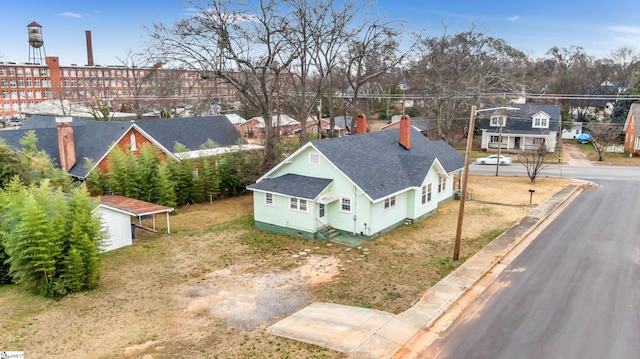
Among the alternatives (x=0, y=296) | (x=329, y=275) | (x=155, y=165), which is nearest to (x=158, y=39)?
(x=155, y=165)

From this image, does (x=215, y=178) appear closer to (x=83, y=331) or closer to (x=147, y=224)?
(x=147, y=224)

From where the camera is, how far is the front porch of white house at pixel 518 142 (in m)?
57.4

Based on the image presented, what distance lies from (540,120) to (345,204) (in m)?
43.8

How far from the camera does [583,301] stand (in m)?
15.9

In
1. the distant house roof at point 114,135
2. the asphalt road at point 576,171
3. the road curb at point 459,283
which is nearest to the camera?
the road curb at point 459,283

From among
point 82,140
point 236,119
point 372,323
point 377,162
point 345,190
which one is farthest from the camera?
point 236,119

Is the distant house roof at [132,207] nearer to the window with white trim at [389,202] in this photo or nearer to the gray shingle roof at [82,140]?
the gray shingle roof at [82,140]

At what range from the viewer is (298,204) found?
2430 centimetres

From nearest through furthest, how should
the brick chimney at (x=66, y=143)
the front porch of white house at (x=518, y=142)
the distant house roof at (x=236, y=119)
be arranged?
the brick chimney at (x=66, y=143)
the front porch of white house at (x=518, y=142)
the distant house roof at (x=236, y=119)

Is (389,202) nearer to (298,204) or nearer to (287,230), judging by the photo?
(298,204)

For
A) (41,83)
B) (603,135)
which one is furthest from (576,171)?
(41,83)

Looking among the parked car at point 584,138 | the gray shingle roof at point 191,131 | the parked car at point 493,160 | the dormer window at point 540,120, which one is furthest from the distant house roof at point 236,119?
the parked car at point 584,138

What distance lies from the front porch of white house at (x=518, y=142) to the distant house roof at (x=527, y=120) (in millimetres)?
759

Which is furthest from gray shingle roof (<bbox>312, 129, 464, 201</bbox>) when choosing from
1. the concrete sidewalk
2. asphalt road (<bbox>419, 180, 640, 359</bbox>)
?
asphalt road (<bbox>419, 180, 640, 359</bbox>)
